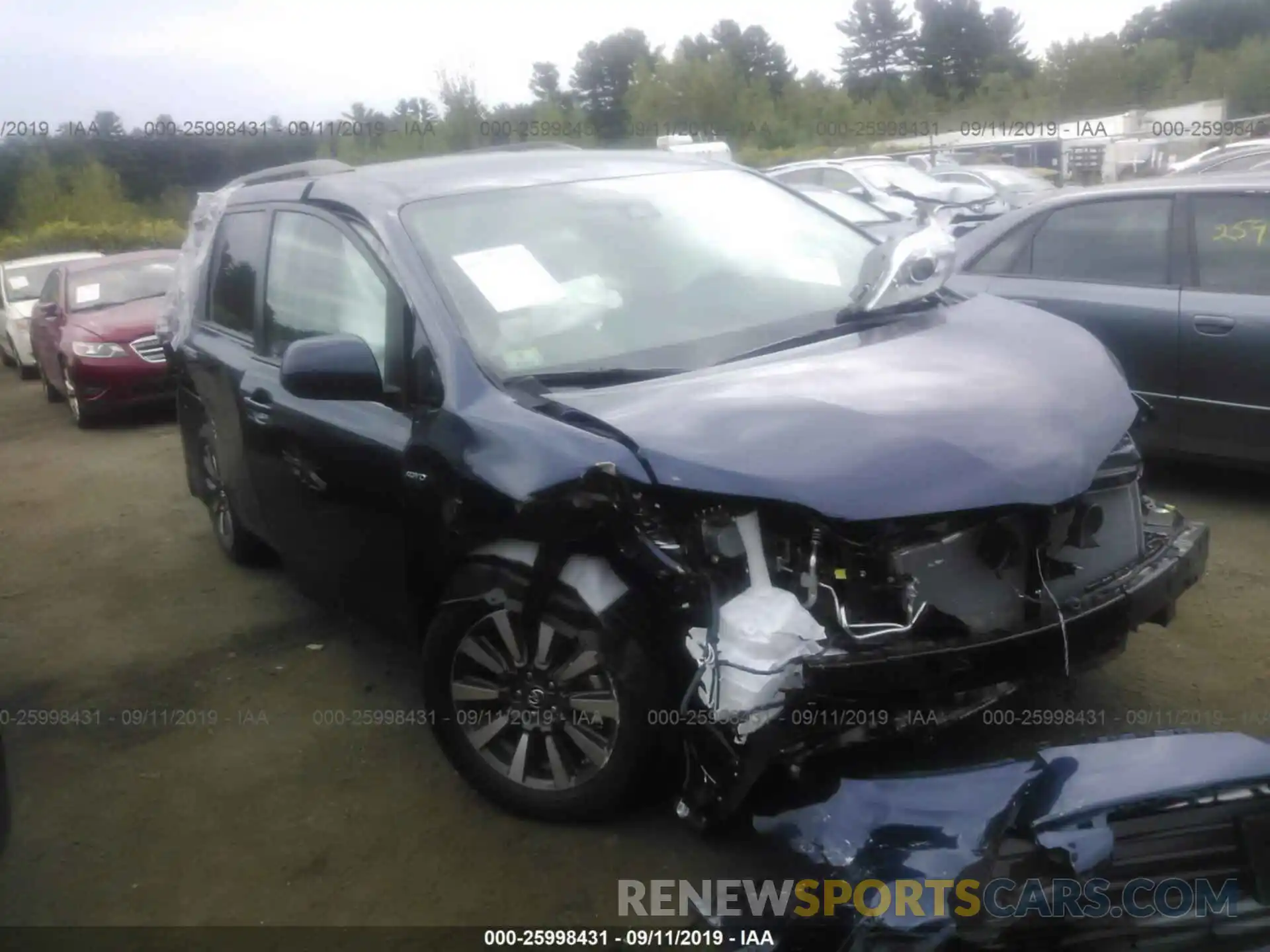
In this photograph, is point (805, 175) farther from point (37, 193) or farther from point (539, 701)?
point (37, 193)

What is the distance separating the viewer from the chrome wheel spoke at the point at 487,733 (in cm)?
335

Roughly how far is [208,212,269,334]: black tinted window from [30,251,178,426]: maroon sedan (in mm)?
5064

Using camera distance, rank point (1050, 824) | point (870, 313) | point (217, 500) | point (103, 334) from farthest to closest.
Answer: point (103, 334) < point (217, 500) < point (870, 313) < point (1050, 824)

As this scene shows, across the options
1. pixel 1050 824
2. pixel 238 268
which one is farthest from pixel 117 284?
pixel 1050 824

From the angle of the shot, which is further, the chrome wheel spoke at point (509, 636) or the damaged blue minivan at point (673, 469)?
the chrome wheel spoke at point (509, 636)

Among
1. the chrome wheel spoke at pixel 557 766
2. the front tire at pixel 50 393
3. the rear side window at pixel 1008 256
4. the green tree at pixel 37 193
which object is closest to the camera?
the chrome wheel spoke at pixel 557 766

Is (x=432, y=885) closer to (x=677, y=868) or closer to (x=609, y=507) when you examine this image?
(x=677, y=868)

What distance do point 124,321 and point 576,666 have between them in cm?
867

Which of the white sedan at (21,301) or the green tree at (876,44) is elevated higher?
the green tree at (876,44)

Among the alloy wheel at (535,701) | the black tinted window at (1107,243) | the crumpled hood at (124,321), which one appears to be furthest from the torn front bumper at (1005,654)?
the crumpled hood at (124,321)

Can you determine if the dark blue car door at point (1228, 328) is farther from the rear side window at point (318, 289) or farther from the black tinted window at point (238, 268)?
the black tinted window at point (238, 268)

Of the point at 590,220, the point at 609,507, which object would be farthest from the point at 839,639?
the point at 590,220

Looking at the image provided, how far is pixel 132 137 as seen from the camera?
3322 cm

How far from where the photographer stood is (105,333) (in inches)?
401
